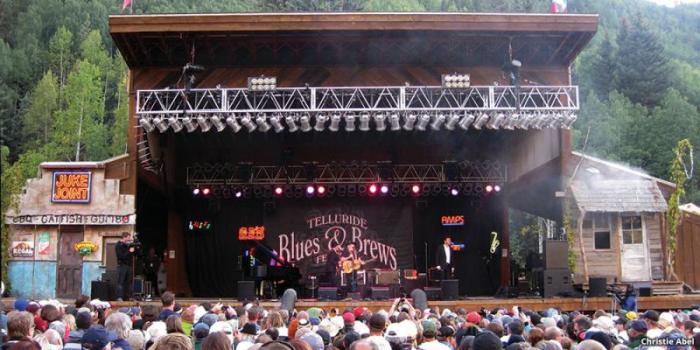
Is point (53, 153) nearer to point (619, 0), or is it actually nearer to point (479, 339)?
point (479, 339)

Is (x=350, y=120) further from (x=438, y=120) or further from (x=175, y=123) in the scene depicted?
(x=175, y=123)

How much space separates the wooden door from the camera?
1831cm

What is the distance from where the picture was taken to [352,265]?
2202 centimetres

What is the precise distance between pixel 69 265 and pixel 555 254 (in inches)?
450

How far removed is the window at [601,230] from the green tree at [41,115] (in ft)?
126

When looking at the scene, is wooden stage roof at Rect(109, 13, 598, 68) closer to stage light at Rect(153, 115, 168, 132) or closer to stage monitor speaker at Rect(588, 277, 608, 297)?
stage light at Rect(153, 115, 168, 132)

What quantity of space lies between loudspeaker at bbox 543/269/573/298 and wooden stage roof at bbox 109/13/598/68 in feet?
18.5

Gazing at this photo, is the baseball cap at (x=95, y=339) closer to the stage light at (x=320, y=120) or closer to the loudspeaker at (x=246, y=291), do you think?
the loudspeaker at (x=246, y=291)

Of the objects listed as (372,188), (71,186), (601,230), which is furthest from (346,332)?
(372,188)

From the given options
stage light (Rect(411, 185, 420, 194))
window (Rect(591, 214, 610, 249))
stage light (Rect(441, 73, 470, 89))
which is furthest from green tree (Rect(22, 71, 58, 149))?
window (Rect(591, 214, 610, 249))

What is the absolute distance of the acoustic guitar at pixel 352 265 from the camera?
845 inches

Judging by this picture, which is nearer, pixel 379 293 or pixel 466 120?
pixel 466 120

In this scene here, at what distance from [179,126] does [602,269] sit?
10521mm

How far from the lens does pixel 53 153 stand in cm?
4422
